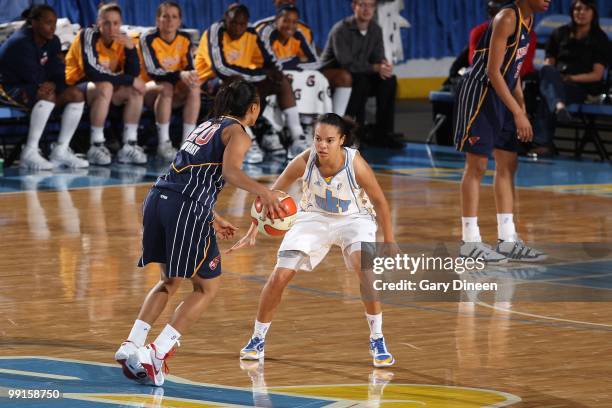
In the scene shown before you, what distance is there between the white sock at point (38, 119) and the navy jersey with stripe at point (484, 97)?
5.77 metres

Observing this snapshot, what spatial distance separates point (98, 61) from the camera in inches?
523

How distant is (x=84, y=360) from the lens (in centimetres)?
578

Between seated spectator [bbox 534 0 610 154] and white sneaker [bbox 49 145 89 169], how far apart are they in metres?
4.82

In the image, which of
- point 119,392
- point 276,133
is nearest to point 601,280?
point 119,392

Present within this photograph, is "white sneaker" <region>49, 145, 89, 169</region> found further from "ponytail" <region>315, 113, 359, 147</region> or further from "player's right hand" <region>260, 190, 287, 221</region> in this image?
"player's right hand" <region>260, 190, 287, 221</region>

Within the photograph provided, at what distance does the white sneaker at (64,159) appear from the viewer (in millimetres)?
13227

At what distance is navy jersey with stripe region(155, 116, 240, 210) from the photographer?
5.51m

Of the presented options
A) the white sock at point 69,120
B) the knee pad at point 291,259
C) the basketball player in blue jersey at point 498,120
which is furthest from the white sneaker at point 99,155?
the knee pad at point 291,259

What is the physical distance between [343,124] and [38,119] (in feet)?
24.6

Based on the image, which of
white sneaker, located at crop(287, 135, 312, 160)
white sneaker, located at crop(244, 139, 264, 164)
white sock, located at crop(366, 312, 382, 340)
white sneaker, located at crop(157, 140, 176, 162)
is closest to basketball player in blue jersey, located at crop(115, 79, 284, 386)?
white sock, located at crop(366, 312, 382, 340)

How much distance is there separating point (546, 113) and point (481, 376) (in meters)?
8.69

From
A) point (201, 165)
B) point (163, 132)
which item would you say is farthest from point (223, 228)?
point (163, 132)

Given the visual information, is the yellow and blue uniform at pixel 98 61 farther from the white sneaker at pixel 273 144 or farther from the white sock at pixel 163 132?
the white sneaker at pixel 273 144

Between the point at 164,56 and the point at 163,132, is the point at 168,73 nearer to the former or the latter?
the point at 164,56
